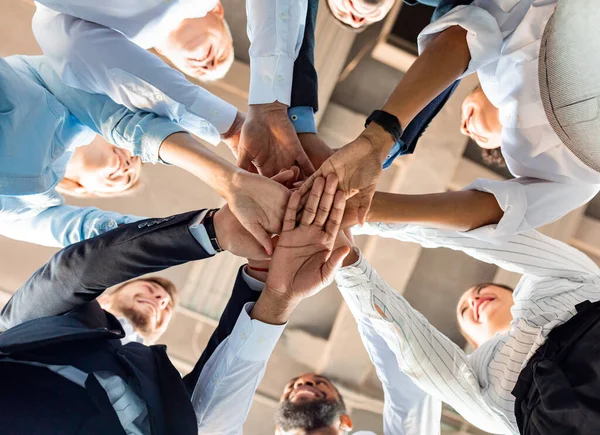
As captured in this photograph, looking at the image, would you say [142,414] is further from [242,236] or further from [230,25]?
[230,25]

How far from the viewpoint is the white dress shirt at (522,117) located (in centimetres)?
109

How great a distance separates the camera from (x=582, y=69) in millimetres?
898

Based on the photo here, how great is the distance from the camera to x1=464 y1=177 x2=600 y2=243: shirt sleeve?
1.14m

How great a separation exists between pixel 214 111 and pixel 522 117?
0.80 m

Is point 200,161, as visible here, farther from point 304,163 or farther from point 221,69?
point 221,69

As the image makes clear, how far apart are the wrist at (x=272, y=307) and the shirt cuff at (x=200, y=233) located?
207 mm

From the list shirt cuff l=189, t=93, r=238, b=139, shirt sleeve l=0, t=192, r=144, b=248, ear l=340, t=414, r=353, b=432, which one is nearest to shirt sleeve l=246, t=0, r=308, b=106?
shirt cuff l=189, t=93, r=238, b=139

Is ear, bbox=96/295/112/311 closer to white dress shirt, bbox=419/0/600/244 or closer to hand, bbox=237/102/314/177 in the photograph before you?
hand, bbox=237/102/314/177

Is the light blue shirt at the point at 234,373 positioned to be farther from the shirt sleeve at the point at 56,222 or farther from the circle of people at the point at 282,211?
the shirt sleeve at the point at 56,222

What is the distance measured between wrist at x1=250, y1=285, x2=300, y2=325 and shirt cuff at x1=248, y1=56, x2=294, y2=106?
1.65 ft

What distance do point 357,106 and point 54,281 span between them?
1548mm

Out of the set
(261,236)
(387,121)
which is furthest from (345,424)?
(387,121)

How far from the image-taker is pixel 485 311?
2.10 m

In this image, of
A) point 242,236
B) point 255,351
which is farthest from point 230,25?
point 255,351
